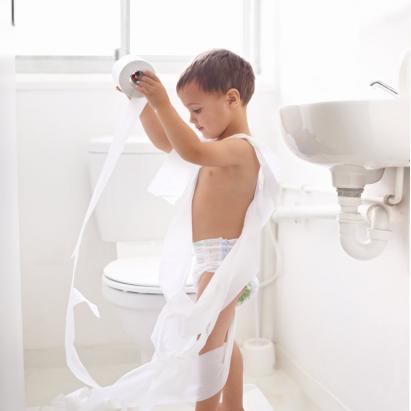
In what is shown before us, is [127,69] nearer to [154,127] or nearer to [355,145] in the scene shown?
[154,127]

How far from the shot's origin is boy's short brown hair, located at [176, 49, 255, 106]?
1.20 meters

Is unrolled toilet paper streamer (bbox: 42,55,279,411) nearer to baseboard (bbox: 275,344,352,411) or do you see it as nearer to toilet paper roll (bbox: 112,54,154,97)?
toilet paper roll (bbox: 112,54,154,97)

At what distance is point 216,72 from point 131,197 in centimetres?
77

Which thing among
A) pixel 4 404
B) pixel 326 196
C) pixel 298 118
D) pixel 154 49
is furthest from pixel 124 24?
pixel 4 404

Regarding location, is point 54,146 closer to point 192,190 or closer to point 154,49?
point 154,49

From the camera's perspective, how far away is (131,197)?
74.1 inches

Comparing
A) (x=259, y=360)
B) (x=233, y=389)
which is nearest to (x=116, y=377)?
(x=259, y=360)


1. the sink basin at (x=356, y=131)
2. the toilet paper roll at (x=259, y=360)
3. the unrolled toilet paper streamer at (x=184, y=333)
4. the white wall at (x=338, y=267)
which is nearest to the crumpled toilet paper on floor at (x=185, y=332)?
the unrolled toilet paper streamer at (x=184, y=333)

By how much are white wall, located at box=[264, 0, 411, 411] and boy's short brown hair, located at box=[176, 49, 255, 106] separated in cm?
23

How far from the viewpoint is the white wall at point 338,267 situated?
1.33 metres

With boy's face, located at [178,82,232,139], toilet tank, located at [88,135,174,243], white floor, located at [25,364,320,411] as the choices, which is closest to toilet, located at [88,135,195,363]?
toilet tank, located at [88,135,174,243]

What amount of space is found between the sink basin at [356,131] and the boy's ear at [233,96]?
115 mm

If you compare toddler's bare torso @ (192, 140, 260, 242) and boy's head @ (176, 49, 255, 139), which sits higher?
boy's head @ (176, 49, 255, 139)

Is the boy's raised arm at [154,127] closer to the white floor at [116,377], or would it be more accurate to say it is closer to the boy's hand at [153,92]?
the boy's hand at [153,92]
